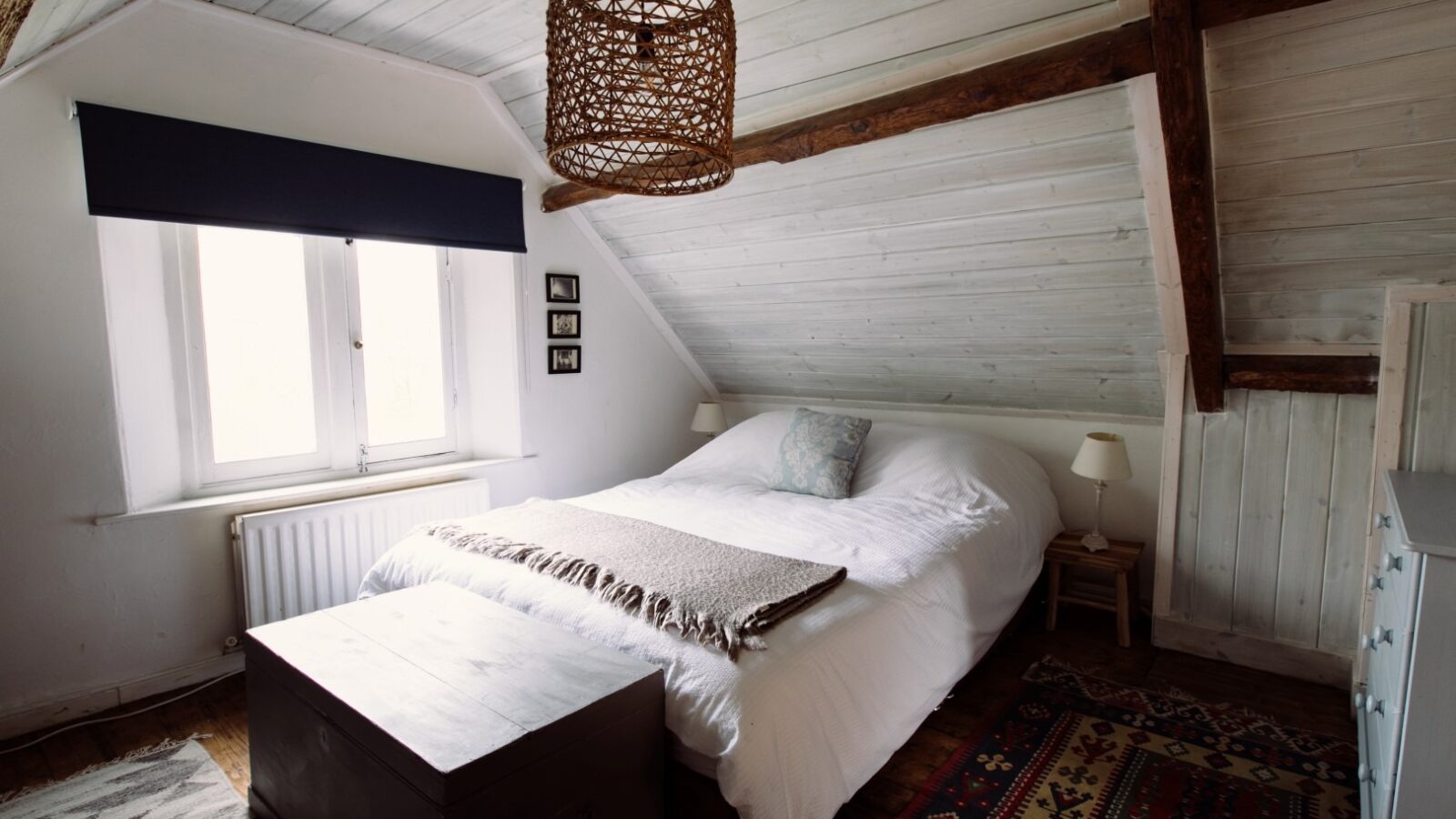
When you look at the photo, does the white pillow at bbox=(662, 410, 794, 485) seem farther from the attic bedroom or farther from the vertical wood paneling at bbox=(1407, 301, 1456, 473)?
the vertical wood paneling at bbox=(1407, 301, 1456, 473)

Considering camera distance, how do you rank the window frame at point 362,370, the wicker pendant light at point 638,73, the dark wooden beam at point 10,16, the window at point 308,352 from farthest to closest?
the window frame at point 362,370 < the window at point 308,352 < the wicker pendant light at point 638,73 < the dark wooden beam at point 10,16

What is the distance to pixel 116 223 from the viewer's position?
2455 mm

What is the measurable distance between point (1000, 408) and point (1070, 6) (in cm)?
190

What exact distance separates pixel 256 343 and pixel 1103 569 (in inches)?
132

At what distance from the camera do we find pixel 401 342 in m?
Result: 3.26

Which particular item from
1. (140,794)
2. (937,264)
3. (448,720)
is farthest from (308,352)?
(937,264)

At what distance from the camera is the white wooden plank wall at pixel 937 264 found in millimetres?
2359

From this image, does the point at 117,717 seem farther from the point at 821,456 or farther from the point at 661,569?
the point at 821,456

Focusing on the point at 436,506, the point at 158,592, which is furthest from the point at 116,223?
the point at 436,506

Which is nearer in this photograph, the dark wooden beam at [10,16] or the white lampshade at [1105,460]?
the dark wooden beam at [10,16]

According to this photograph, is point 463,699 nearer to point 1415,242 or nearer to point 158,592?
point 158,592

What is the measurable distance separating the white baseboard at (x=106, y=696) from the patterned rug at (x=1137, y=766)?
2.38m

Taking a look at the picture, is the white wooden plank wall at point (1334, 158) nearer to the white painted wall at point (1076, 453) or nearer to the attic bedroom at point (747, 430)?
the attic bedroom at point (747, 430)

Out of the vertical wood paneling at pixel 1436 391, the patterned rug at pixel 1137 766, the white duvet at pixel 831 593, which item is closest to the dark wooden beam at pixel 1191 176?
the vertical wood paneling at pixel 1436 391
